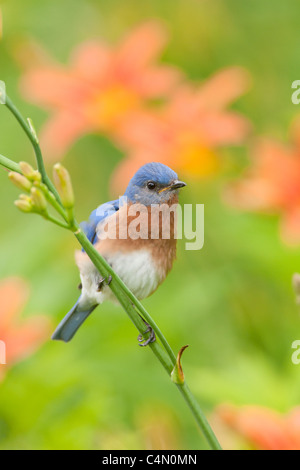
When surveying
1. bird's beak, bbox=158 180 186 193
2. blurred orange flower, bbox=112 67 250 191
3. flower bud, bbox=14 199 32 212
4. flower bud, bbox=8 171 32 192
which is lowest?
flower bud, bbox=14 199 32 212

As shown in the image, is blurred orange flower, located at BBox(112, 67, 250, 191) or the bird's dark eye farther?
blurred orange flower, located at BBox(112, 67, 250, 191)

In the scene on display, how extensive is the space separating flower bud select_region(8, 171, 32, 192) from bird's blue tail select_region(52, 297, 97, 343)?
0.79 ft

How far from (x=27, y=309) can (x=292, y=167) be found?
2.69 feet

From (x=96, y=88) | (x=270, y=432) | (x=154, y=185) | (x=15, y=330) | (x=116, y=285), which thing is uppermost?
(x=96, y=88)

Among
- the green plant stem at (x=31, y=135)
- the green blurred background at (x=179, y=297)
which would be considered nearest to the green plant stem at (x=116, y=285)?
the green plant stem at (x=31, y=135)

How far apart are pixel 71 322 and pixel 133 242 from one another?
14cm

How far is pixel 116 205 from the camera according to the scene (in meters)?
0.71

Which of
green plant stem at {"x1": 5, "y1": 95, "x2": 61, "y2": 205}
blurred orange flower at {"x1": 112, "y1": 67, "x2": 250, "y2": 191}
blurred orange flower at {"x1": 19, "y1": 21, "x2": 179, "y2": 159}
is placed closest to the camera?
green plant stem at {"x1": 5, "y1": 95, "x2": 61, "y2": 205}

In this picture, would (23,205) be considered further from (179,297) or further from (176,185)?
(179,297)

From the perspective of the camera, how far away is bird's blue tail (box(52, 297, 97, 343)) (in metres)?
0.87

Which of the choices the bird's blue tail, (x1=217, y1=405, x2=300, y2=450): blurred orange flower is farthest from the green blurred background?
the bird's blue tail

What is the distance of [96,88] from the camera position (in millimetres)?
1586

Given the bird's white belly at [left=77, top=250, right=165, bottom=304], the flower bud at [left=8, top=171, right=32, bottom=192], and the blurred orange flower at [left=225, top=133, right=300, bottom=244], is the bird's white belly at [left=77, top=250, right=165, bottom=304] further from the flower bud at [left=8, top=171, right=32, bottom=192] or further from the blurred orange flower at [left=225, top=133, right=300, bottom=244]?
the blurred orange flower at [left=225, top=133, right=300, bottom=244]

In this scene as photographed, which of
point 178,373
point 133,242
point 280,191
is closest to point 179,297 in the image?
point 280,191
